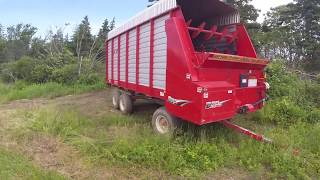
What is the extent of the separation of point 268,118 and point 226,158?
2898 millimetres

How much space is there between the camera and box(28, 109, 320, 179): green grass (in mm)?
4852

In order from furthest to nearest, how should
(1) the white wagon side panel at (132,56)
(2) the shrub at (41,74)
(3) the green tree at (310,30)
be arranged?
(3) the green tree at (310,30) → (2) the shrub at (41,74) → (1) the white wagon side panel at (132,56)

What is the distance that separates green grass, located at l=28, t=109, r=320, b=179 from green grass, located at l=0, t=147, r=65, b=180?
2.67ft

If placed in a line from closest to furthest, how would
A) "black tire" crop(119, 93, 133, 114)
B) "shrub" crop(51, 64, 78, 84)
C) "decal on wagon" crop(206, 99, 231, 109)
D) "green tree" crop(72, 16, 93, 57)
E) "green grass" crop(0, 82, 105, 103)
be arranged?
"decal on wagon" crop(206, 99, 231, 109) < "black tire" crop(119, 93, 133, 114) < "green grass" crop(0, 82, 105, 103) < "shrub" crop(51, 64, 78, 84) < "green tree" crop(72, 16, 93, 57)

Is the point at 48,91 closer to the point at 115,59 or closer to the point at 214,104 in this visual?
the point at 115,59

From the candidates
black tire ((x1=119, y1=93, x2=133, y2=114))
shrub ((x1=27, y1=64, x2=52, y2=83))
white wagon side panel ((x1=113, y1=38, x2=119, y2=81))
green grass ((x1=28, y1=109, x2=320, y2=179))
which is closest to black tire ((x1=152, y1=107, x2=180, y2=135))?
green grass ((x1=28, y1=109, x2=320, y2=179))

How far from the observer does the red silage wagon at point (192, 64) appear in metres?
5.51

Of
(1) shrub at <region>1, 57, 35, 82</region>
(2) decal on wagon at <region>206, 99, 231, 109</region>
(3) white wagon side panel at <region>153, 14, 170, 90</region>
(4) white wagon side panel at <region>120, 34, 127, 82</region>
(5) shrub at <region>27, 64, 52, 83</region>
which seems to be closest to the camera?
(2) decal on wagon at <region>206, 99, 231, 109</region>

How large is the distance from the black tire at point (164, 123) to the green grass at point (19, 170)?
92.2 inches

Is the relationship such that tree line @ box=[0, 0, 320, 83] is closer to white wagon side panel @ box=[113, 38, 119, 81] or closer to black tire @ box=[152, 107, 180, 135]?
white wagon side panel @ box=[113, 38, 119, 81]

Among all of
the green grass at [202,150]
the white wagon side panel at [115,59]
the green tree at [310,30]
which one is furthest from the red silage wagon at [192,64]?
the green tree at [310,30]

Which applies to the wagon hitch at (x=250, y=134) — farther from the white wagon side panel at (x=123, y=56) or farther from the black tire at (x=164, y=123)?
the white wagon side panel at (x=123, y=56)

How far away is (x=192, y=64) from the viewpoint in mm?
5531

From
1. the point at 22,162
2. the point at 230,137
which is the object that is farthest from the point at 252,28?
the point at 22,162
